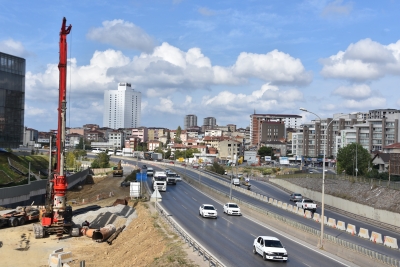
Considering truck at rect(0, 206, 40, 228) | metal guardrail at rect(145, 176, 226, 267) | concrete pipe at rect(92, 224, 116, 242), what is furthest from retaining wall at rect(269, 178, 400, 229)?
truck at rect(0, 206, 40, 228)

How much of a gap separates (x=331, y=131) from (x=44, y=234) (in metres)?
165

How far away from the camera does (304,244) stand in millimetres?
35938

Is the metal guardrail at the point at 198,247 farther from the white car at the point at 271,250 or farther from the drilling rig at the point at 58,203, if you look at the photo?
the drilling rig at the point at 58,203

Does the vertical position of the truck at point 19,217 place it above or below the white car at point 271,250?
below

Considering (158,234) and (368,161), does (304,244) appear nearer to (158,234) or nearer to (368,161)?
(158,234)

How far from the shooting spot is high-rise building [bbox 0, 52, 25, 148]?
83.1m

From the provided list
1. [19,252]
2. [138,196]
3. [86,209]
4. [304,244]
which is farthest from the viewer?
[138,196]

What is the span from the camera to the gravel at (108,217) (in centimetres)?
5191

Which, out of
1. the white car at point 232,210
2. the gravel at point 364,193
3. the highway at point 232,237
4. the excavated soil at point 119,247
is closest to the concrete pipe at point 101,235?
the excavated soil at point 119,247

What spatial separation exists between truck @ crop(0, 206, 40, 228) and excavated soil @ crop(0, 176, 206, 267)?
0.78 metres

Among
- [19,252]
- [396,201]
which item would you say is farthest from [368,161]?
[19,252]

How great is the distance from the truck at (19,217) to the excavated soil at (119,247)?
78 centimetres

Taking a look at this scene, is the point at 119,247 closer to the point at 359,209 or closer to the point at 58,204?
the point at 58,204

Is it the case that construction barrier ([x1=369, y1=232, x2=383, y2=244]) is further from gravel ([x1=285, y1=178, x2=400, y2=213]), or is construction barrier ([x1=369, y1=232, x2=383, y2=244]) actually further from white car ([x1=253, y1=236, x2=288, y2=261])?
gravel ([x1=285, y1=178, x2=400, y2=213])
